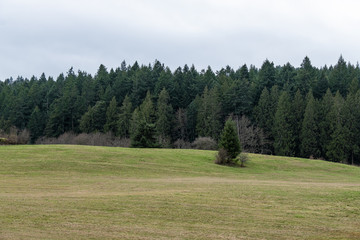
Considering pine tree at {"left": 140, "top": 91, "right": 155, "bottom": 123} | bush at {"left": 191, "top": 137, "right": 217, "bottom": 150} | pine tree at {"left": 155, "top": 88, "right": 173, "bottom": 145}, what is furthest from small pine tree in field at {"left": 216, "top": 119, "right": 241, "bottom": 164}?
pine tree at {"left": 140, "top": 91, "right": 155, "bottom": 123}

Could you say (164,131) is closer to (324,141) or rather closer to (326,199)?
(324,141)

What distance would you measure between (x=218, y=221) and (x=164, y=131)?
68371mm

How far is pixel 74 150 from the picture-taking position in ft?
144

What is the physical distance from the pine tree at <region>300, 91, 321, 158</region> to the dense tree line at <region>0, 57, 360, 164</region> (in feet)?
0.63

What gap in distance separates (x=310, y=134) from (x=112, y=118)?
44659mm

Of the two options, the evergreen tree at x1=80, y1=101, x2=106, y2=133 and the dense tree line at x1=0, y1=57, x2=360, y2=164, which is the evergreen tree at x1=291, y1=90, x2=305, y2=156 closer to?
the dense tree line at x1=0, y1=57, x2=360, y2=164

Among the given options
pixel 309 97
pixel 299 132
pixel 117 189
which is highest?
pixel 309 97

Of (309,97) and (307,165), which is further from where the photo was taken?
(309,97)

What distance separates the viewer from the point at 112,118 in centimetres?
8800

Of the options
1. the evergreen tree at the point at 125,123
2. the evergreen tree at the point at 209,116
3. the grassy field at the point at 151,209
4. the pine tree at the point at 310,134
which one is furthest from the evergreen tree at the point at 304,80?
the grassy field at the point at 151,209

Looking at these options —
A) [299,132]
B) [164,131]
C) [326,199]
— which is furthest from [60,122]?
[326,199]

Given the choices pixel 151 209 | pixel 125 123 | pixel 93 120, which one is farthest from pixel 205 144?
pixel 151 209

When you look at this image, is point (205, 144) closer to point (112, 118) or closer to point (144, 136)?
point (144, 136)

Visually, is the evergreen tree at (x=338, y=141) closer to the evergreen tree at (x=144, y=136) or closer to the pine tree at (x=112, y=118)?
the evergreen tree at (x=144, y=136)
